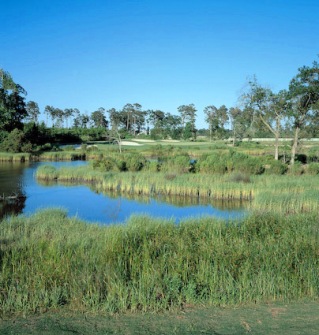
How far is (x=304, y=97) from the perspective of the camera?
2912cm

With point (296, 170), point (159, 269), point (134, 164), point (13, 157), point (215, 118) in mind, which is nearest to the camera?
point (159, 269)

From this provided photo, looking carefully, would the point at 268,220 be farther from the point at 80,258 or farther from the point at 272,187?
the point at 272,187

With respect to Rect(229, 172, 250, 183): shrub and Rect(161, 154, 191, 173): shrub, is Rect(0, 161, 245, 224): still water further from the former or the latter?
Rect(161, 154, 191, 173): shrub

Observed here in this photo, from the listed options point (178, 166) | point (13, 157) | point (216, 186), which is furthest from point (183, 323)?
point (13, 157)

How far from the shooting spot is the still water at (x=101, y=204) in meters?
16.8

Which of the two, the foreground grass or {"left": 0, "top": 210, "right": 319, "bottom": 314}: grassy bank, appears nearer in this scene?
the foreground grass

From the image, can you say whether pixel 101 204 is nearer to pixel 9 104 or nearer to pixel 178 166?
pixel 178 166

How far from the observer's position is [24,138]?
53.0 m

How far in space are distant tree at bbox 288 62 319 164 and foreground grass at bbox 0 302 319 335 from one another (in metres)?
25.2

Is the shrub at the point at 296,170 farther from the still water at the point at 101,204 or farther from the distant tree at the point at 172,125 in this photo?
the distant tree at the point at 172,125

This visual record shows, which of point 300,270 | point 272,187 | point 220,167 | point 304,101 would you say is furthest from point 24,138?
point 300,270

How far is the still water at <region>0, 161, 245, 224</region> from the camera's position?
16.8 m

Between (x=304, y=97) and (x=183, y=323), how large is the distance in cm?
2718

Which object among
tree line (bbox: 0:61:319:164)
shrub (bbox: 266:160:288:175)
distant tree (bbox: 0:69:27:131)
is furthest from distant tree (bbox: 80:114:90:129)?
shrub (bbox: 266:160:288:175)
